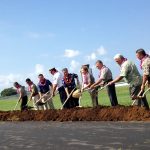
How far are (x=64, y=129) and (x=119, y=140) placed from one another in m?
3.63

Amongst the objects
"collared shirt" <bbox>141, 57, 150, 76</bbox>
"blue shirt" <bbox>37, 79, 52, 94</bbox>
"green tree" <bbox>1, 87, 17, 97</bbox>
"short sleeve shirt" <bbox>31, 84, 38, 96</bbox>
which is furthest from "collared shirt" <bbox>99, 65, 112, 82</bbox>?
"green tree" <bbox>1, 87, 17, 97</bbox>

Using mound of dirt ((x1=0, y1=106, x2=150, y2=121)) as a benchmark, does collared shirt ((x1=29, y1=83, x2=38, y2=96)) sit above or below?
above

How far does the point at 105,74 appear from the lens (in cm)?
1723

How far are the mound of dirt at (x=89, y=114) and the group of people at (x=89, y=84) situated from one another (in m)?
0.48

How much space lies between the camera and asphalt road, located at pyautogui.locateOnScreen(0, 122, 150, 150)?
1020 centimetres

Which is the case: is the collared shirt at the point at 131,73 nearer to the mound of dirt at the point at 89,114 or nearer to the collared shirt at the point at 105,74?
the mound of dirt at the point at 89,114

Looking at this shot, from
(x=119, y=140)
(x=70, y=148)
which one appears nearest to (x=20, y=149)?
(x=70, y=148)

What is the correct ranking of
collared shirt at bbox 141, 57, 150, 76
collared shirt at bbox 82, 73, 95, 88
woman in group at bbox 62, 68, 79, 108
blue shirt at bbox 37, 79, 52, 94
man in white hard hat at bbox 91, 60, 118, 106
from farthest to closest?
blue shirt at bbox 37, 79, 52, 94, woman in group at bbox 62, 68, 79, 108, collared shirt at bbox 82, 73, 95, 88, man in white hard hat at bbox 91, 60, 118, 106, collared shirt at bbox 141, 57, 150, 76

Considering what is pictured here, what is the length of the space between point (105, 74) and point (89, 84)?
4.21 feet

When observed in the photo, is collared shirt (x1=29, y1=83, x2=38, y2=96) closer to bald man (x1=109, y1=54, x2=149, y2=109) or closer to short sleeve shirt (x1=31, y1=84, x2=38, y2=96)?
short sleeve shirt (x1=31, y1=84, x2=38, y2=96)

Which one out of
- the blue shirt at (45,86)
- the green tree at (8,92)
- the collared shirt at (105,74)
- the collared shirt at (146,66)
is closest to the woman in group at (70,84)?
the collared shirt at (105,74)

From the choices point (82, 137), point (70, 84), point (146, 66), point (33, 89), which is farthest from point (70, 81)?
point (82, 137)

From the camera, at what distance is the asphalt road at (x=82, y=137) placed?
1020 centimetres

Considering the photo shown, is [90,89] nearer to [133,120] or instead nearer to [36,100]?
[133,120]
